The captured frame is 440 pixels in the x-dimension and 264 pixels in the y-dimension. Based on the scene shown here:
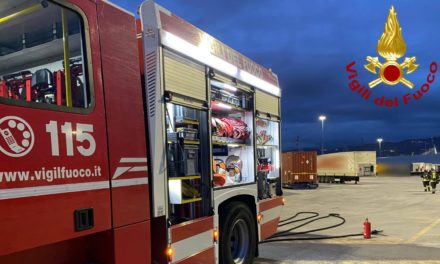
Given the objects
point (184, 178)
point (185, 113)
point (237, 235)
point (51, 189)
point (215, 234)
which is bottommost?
point (237, 235)

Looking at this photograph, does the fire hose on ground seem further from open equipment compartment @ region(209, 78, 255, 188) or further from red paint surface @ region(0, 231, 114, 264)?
red paint surface @ region(0, 231, 114, 264)

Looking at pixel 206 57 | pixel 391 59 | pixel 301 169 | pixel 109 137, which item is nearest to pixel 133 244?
pixel 109 137

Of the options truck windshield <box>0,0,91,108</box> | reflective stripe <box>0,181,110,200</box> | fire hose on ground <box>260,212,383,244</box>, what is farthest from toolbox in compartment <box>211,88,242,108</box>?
fire hose on ground <box>260,212,383,244</box>

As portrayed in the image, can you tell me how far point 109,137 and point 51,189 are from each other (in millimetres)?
682

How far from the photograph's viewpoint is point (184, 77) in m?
4.60

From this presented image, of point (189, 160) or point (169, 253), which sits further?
point (189, 160)

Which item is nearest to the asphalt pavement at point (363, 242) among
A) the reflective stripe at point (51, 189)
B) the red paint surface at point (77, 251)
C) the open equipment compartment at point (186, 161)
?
the open equipment compartment at point (186, 161)

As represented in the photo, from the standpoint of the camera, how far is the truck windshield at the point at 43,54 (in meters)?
2.96

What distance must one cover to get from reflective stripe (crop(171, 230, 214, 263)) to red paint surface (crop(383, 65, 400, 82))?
1004cm

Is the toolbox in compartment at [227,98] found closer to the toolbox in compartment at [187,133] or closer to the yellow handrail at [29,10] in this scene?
Result: the toolbox in compartment at [187,133]

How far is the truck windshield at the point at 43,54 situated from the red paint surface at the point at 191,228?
160 cm

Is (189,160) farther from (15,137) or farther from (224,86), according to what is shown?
(15,137)

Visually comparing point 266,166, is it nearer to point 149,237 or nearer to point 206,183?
point 206,183

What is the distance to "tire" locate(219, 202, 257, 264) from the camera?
5.54 metres
